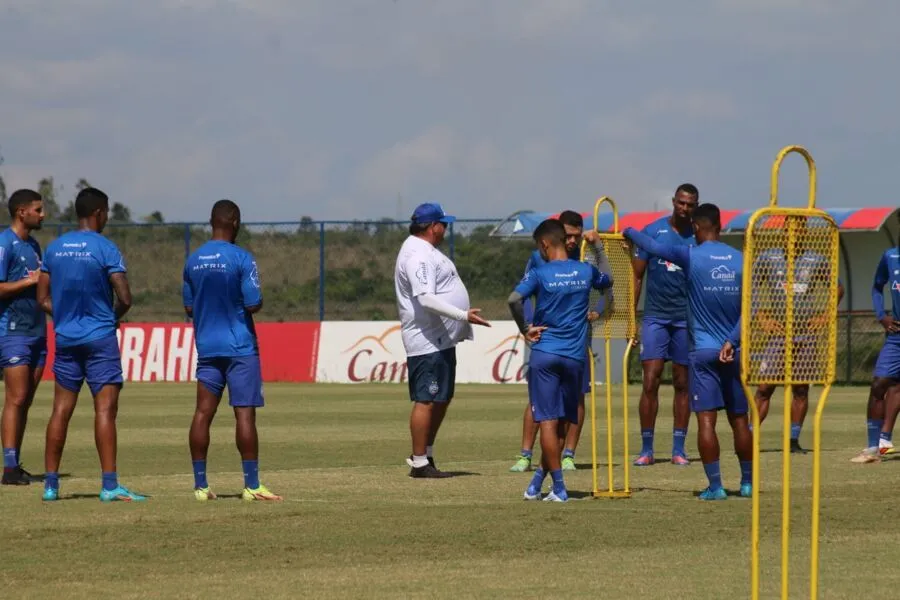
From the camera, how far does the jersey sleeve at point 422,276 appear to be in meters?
13.4

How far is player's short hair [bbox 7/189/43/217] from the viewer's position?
1279cm

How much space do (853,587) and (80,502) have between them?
18.8ft

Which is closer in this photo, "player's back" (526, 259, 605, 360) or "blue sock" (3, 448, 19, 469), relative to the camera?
"player's back" (526, 259, 605, 360)

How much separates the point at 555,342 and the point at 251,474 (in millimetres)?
2292

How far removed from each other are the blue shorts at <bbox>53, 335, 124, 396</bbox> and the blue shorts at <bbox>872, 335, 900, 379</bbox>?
732cm

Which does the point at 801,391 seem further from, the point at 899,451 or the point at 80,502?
the point at 80,502

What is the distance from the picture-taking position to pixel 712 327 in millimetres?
11281

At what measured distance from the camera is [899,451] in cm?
1599

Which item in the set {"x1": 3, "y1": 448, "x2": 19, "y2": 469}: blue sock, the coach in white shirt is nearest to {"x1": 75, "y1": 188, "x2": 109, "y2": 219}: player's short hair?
{"x1": 3, "y1": 448, "x2": 19, "y2": 469}: blue sock

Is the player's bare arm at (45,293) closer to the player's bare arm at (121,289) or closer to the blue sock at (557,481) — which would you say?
the player's bare arm at (121,289)

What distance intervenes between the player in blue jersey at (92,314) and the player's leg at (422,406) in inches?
104

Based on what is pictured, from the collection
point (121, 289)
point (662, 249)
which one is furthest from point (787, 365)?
point (121, 289)

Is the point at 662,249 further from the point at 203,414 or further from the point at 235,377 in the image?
the point at 203,414

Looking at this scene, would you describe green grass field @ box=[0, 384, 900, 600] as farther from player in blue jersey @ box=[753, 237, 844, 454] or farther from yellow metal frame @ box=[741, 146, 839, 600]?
player in blue jersey @ box=[753, 237, 844, 454]
